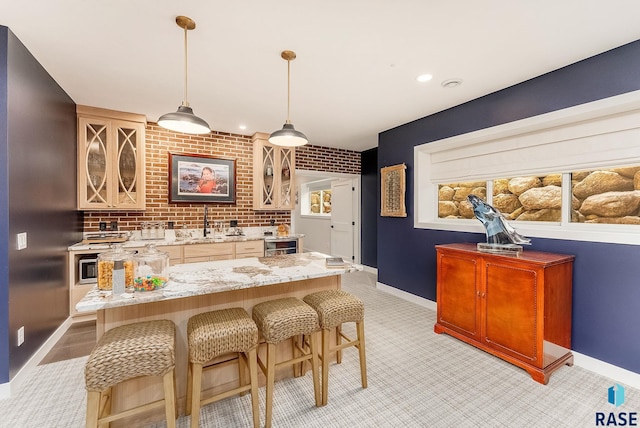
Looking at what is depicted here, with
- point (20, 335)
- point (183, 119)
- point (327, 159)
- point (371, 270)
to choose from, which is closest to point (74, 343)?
point (20, 335)

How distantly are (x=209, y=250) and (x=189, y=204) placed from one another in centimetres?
94

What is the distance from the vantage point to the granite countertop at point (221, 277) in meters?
1.46

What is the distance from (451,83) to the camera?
9.23 feet

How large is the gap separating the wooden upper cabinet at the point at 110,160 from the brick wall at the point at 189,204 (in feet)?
0.99

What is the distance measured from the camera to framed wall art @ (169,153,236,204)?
4.21 meters

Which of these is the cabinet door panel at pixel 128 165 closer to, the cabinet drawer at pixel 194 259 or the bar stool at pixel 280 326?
the cabinet drawer at pixel 194 259

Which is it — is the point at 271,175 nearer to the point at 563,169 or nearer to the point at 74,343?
the point at 74,343

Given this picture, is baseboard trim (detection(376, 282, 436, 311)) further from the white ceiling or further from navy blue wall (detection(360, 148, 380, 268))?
the white ceiling

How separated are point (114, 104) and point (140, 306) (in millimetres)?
2880

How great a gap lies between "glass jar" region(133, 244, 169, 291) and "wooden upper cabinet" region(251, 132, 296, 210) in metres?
2.86

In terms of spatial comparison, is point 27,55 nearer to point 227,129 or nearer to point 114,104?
point 114,104

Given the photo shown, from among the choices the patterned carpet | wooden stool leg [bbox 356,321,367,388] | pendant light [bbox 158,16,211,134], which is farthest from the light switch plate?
wooden stool leg [bbox 356,321,367,388]

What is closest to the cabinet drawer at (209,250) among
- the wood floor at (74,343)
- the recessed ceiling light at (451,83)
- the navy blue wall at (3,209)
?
the wood floor at (74,343)

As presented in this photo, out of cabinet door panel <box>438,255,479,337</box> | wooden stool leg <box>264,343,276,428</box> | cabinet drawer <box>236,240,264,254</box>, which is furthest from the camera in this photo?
cabinet drawer <box>236,240,264,254</box>
